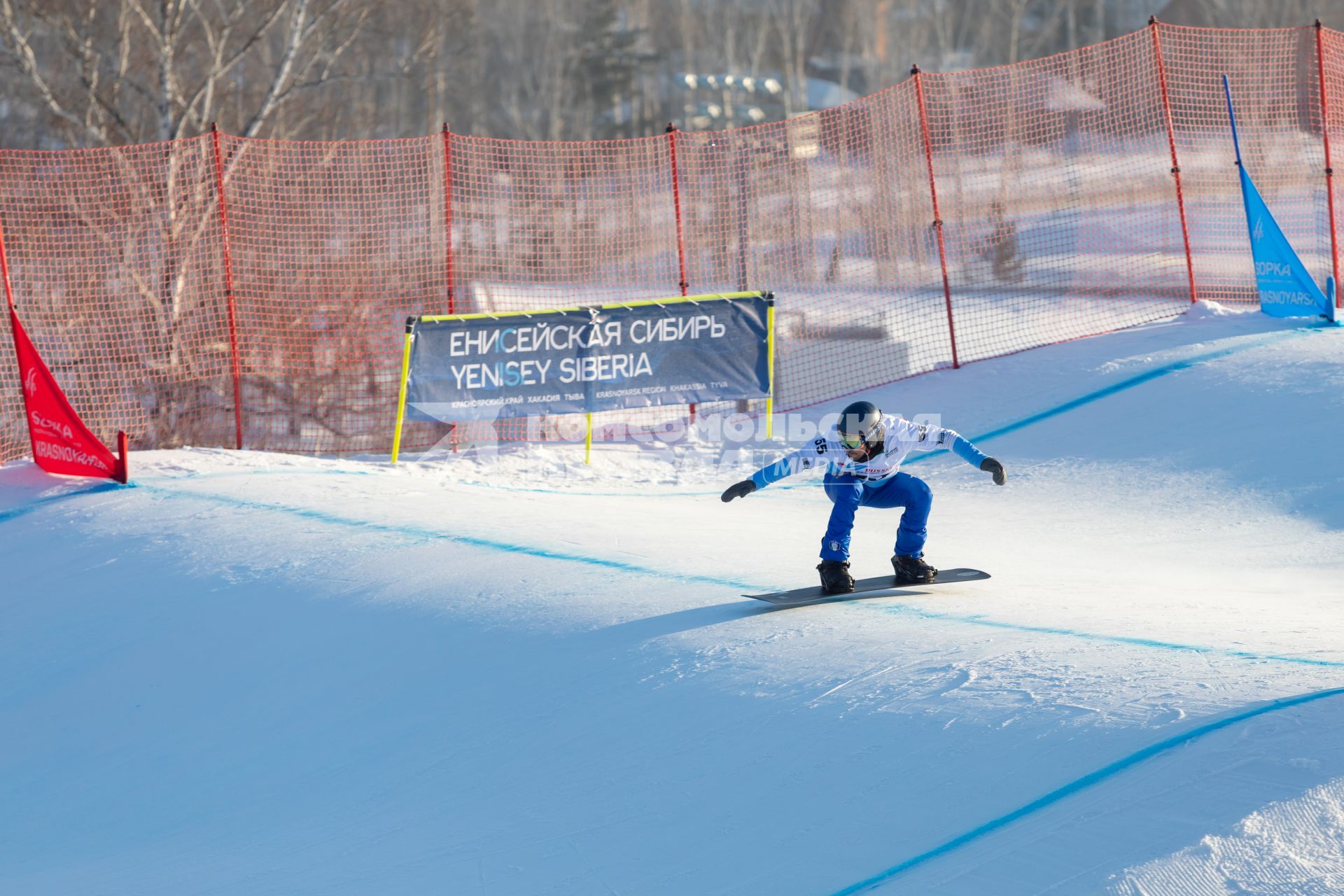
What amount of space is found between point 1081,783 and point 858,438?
229cm

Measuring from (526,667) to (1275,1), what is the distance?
42052 millimetres

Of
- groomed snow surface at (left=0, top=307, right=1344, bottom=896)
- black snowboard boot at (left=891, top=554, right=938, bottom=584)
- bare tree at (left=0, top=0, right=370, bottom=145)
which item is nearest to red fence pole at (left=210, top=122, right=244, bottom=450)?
groomed snow surface at (left=0, top=307, right=1344, bottom=896)

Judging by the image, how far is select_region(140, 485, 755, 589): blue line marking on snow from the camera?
7.05 m

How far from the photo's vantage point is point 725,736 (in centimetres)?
477

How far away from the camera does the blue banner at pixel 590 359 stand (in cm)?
1086

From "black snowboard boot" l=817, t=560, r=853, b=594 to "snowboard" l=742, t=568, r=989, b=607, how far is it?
0.03 metres

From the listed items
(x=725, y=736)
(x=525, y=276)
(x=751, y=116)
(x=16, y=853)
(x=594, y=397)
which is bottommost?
(x=16, y=853)

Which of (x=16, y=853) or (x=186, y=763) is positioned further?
(x=186, y=763)

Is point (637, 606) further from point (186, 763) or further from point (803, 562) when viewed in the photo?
point (186, 763)

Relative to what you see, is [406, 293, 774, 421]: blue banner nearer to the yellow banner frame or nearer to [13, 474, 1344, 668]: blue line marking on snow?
the yellow banner frame

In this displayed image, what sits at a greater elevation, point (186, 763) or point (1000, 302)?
point (1000, 302)

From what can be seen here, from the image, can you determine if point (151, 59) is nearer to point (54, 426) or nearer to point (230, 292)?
point (230, 292)

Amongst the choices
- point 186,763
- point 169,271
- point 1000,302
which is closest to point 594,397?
point 169,271

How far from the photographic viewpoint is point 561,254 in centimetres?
1781
